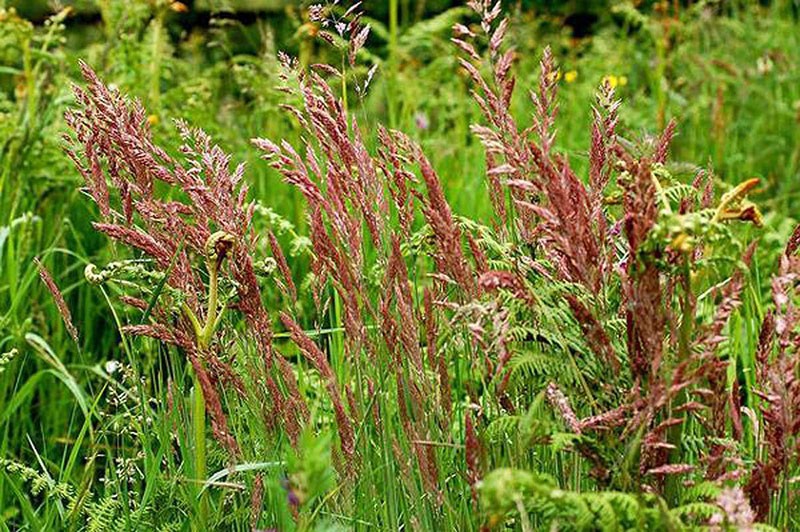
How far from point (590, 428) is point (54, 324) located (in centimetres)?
183

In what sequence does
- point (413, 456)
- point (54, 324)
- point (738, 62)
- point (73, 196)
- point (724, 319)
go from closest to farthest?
point (724, 319) < point (413, 456) < point (54, 324) < point (73, 196) < point (738, 62)

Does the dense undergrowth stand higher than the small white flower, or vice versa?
the dense undergrowth

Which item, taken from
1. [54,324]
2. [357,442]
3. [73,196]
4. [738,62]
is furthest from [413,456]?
[738,62]

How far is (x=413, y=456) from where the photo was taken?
5.33 feet

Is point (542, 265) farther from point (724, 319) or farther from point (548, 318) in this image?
point (724, 319)

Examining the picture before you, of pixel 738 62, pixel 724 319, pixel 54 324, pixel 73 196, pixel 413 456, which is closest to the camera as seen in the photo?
pixel 724 319

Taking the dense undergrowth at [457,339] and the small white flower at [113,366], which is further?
the small white flower at [113,366]

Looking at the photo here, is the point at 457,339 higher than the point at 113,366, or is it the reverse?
the point at 457,339

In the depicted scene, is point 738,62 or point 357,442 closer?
point 357,442

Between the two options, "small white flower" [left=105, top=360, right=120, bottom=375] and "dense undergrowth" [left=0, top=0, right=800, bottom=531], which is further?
"small white flower" [left=105, top=360, right=120, bottom=375]

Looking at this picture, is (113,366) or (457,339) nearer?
(457,339)

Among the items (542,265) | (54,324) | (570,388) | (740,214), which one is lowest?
(54,324)

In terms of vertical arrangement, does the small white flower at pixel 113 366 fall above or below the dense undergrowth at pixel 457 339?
below

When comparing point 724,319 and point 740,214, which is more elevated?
point 740,214
